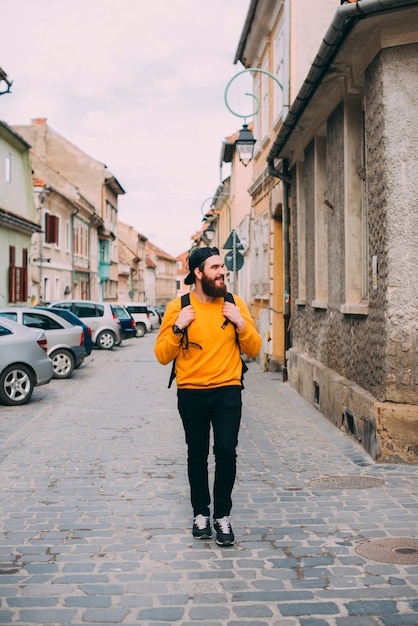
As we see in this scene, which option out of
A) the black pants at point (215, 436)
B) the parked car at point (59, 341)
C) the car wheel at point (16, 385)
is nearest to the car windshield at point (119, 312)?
the parked car at point (59, 341)

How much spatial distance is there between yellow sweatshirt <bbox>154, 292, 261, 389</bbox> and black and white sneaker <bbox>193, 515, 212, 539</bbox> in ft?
2.94

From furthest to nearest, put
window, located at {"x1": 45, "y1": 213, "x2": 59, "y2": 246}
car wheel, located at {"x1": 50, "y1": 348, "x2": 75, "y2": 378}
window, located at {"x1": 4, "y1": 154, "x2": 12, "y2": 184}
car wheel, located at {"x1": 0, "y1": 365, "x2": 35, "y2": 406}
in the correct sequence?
window, located at {"x1": 45, "y1": 213, "x2": 59, "y2": 246}, window, located at {"x1": 4, "y1": 154, "x2": 12, "y2": 184}, car wheel, located at {"x1": 50, "y1": 348, "x2": 75, "y2": 378}, car wheel, located at {"x1": 0, "y1": 365, "x2": 35, "y2": 406}

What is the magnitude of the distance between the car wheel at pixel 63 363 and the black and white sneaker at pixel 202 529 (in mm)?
12905

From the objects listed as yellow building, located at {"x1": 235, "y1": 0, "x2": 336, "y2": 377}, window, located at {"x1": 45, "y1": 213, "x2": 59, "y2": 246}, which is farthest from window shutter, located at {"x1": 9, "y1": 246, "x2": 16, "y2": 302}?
yellow building, located at {"x1": 235, "y1": 0, "x2": 336, "y2": 377}

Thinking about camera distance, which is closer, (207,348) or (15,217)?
(207,348)

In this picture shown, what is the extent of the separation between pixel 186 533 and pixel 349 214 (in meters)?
5.60

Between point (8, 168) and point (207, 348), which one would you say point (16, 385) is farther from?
point (8, 168)

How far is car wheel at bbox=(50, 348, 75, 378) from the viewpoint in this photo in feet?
58.9

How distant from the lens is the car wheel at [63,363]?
17953 mm

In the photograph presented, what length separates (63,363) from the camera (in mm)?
17984

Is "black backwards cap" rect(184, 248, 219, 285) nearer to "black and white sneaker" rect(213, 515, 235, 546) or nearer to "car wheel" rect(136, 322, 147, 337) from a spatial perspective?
"black and white sneaker" rect(213, 515, 235, 546)

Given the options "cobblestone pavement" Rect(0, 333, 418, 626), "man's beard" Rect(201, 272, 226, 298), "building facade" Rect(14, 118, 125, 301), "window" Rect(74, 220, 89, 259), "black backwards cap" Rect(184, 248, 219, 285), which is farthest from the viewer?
"building facade" Rect(14, 118, 125, 301)

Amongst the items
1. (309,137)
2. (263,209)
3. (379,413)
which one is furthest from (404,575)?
(263,209)

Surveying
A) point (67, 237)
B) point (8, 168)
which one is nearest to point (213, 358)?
point (8, 168)
